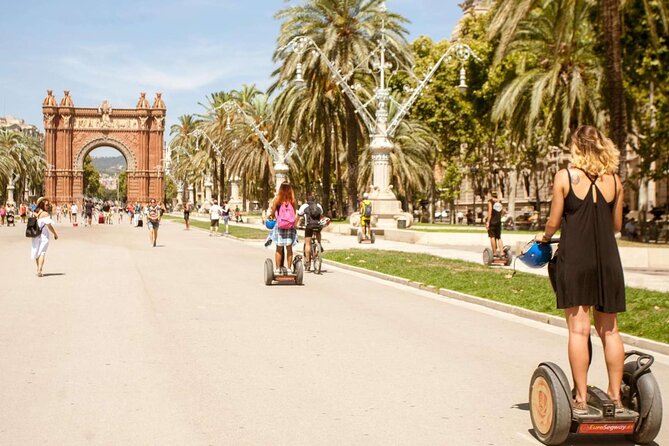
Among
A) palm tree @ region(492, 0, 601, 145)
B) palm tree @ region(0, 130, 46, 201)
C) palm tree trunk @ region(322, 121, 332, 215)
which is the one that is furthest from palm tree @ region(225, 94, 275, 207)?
palm tree @ region(0, 130, 46, 201)

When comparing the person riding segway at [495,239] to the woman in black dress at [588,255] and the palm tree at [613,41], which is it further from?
the woman in black dress at [588,255]

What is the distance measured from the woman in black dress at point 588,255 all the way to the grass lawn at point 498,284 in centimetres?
422

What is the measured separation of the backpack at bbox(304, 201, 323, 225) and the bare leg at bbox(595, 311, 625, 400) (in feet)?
41.9

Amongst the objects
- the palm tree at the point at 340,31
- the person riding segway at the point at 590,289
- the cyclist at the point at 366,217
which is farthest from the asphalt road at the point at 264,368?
the palm tree at the point at 340,31

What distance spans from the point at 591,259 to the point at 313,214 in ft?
42.4

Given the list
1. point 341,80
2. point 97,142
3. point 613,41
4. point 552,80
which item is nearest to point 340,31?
point 341,80

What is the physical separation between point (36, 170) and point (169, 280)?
119m

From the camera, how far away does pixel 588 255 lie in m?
4.81

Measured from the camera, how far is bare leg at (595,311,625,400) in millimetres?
4766

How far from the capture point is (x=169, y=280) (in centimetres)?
1561

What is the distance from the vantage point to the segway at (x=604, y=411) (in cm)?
464

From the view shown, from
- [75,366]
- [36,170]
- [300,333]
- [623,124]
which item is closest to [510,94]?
[623,124]

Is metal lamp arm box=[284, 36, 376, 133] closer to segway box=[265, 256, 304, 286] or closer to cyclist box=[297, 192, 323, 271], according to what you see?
cyclist box=[297, 192, 323, 271]

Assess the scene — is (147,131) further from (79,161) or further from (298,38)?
(298,38)
